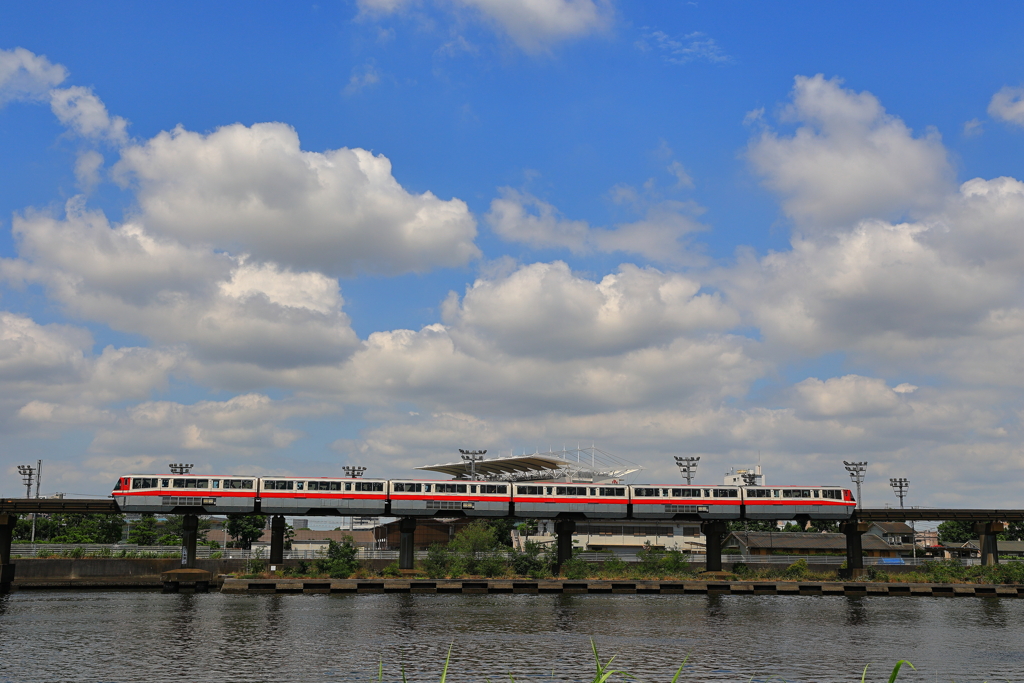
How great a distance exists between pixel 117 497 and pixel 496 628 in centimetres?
4667

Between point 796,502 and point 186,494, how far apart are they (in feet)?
193

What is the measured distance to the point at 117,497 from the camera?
78.1 meters

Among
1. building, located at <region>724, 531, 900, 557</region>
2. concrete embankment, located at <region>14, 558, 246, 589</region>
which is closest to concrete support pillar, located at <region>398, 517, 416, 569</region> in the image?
concrete embankment, located at <region>14, 558, 246, 589</region>

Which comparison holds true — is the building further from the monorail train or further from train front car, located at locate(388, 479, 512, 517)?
train front car, located at locate(388, 479, 512, 517)

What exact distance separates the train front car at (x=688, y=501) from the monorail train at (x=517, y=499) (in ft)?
0.32

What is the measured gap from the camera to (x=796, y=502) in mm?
84938

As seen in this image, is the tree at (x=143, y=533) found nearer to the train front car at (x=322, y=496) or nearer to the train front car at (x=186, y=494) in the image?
the train front car at (x=186, y=494)

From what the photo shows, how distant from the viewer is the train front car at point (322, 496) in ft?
263

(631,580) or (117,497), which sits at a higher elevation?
(117,497)

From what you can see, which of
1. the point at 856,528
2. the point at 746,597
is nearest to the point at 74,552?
the point at 746,597

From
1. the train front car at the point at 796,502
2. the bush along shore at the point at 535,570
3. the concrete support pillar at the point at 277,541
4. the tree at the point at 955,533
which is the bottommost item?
the tree at the point at 955,533

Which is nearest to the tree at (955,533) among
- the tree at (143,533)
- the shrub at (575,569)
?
the shrub at (575,569)

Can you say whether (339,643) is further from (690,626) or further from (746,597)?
(746,597)

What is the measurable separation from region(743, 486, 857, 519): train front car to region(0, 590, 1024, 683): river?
57.0 feet
